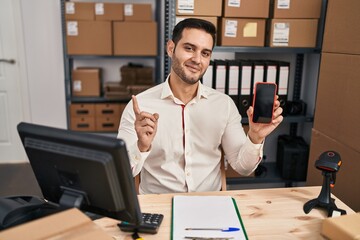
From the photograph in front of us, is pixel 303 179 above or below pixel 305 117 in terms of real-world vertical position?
below

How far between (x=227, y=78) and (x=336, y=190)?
3.16 feet

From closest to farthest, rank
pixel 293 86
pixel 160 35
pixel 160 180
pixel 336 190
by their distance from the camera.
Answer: pixel 160 180 → pixel 336 190 → pixel 293 86 → pixel 160 35

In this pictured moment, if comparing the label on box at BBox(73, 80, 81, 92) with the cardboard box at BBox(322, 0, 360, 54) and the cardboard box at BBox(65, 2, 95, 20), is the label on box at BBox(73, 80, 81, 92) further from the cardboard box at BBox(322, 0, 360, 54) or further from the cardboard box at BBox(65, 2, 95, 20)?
the cardboard box at BBox(322, 0, 360, 54)

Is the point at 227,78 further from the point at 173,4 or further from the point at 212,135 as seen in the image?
the point at 212,135

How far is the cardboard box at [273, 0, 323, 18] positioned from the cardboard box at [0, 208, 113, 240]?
76.1 inches

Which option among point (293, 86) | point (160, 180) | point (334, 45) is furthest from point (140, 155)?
point (293, 86)

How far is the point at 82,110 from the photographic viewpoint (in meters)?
2.97

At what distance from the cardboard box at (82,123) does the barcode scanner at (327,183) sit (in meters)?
2.25

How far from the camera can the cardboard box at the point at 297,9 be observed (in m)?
2.23

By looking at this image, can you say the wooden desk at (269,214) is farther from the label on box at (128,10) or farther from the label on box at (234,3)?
the label on box at (128,10)

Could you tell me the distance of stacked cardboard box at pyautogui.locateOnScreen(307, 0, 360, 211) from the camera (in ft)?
5.63

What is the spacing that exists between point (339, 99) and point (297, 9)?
2.44 ft

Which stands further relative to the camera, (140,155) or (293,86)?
(293,86)

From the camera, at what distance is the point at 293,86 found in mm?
2734
